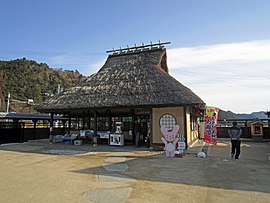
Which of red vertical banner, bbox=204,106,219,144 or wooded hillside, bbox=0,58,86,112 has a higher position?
wooded hillside, bbox=0,58,86,112

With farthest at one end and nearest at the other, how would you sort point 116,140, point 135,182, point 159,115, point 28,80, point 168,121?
point 28,80, point 116,140, point 159,115, point 168,121, point 135,182

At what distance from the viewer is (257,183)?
566 cm

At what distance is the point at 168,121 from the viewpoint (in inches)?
502

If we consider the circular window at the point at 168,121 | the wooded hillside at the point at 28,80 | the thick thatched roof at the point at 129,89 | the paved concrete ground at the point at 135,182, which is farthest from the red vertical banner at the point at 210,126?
the wooded hillside at the point at 28,80

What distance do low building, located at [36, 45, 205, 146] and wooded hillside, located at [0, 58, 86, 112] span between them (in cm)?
2153

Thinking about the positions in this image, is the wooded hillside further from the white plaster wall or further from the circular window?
the circular window

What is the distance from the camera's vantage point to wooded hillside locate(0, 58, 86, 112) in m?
40.5

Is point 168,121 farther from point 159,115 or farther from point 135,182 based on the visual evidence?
point 135,182

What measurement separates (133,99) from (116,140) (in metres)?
3.22

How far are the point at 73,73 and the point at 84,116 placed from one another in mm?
49070

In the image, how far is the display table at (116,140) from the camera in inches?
554

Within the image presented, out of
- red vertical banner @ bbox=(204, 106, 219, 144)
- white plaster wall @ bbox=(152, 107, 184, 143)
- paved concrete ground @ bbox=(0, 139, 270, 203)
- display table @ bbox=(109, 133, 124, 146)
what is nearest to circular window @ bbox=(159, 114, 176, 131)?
white plaster wall @ bbox=(152, 107, 184, 143)

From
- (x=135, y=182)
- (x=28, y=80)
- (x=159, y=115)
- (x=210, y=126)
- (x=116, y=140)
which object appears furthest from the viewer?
(x=28, y=80)

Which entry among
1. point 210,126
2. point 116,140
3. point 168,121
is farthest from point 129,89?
point 210,126
